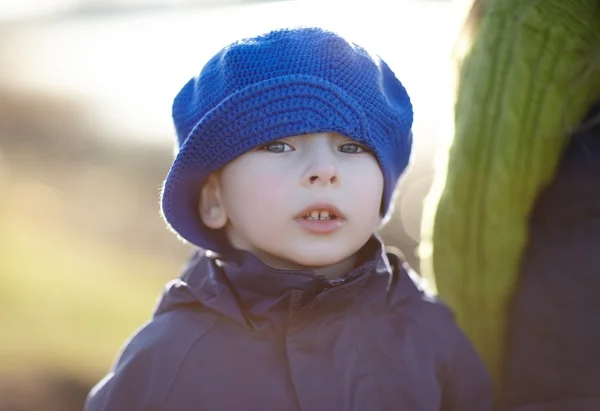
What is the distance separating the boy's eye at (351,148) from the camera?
65.3 inches

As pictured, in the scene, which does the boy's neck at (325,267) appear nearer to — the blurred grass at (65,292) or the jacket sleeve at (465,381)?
the jacket sleeve at (465,381)

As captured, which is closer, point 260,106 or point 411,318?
point 260,106

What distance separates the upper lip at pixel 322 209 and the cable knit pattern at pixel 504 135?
465mm

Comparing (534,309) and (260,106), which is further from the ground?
(260,106)

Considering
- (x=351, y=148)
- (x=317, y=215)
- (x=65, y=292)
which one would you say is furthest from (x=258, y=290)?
Result: (x=65, y=292)

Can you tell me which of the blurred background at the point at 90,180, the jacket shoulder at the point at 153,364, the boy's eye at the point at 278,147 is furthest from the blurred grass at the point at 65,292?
the boy's eye at the point at 278,147

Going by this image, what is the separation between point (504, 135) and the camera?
6.26ft

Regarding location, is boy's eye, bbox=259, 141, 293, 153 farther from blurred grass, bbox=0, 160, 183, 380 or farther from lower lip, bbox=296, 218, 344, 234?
blurred grass, bbox=0, 160, 183, 380

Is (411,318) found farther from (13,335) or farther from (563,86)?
(13,335)

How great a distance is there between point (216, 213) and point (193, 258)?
0.29 m

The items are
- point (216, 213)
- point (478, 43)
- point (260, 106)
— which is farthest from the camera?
point (478, 43)

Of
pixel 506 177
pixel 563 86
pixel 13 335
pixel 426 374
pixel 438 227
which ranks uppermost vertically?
pixel 563 86

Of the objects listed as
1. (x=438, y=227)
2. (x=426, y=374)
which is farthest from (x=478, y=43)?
(x=426, y=374)

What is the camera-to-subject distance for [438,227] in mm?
2086
